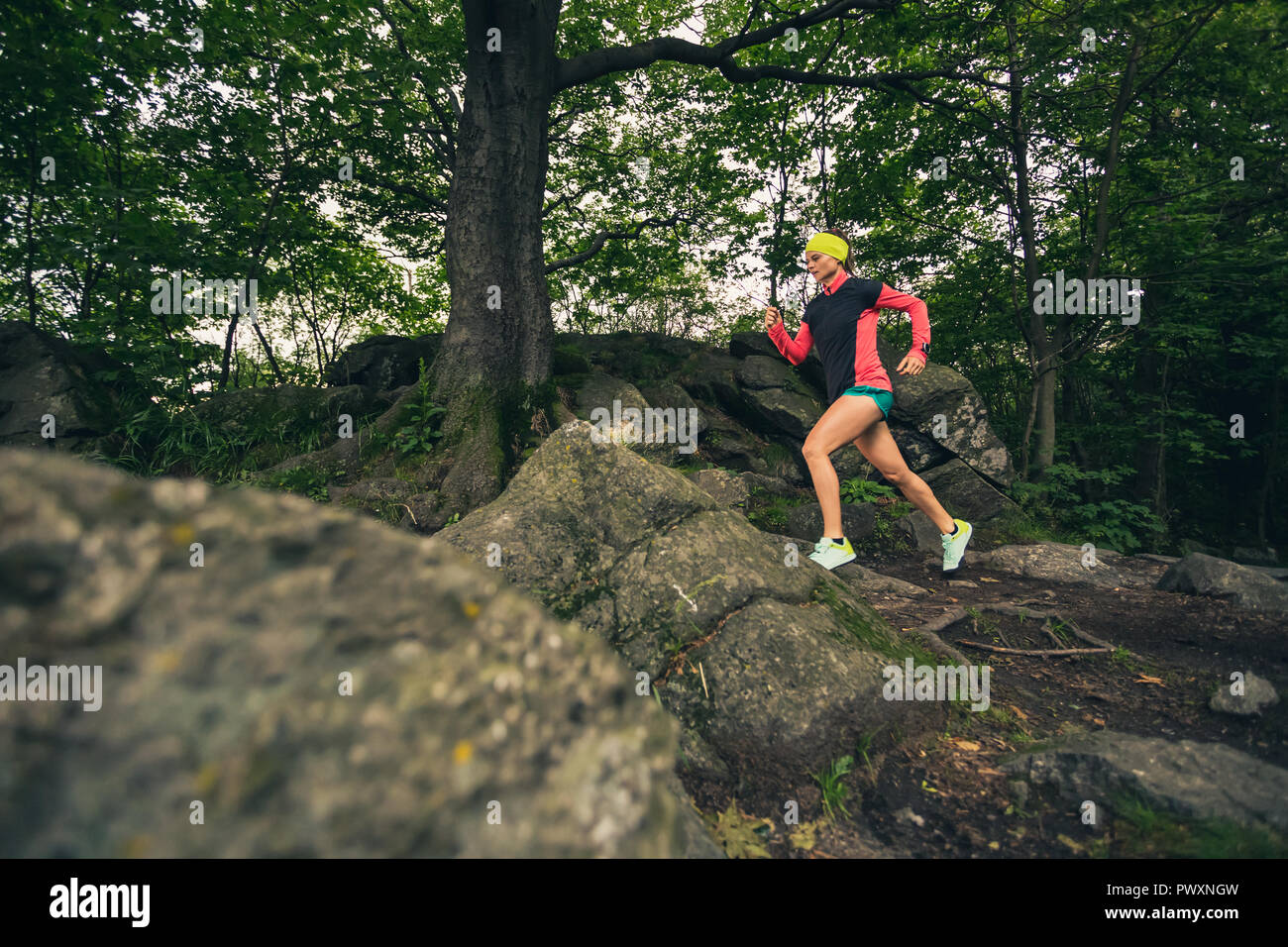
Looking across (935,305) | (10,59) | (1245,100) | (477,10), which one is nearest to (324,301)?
(10,59)

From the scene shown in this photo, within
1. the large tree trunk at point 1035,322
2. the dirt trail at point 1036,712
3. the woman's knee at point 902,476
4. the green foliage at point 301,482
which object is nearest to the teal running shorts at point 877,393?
the woman's knee at point 902,476

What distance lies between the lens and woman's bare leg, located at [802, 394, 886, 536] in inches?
173

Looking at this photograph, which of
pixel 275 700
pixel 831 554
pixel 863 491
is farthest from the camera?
pixel 863 491

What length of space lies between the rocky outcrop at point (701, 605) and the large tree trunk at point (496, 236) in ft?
9.36

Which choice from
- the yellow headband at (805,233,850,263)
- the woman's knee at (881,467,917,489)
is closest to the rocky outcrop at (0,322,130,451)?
the yellow headband at (805,233,850,263)

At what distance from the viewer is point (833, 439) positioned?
443cm

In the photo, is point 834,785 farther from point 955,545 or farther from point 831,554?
point 955,545

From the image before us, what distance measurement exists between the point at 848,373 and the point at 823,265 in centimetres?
Result: 96

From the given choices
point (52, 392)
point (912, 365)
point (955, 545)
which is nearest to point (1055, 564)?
point (955, 545)

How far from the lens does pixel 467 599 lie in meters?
1.07

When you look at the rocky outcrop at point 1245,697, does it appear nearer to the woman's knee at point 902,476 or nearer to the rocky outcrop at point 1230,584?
the rocky outcrop at point 1230,584

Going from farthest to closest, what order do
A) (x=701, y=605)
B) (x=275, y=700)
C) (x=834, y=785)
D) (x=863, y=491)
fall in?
(x=863, y=491), (x=701, y=605), (x=834, y=785), (x=275, y=700)

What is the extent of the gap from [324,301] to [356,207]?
3296 mm

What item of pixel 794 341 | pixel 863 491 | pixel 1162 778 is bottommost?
pixel 1162 778
